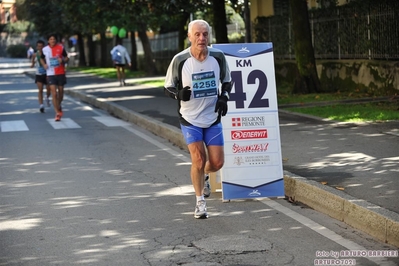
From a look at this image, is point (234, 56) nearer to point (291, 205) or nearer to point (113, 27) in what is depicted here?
point (291, 205)

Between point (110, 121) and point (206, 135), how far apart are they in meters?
11.3

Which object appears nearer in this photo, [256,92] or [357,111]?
[256,92]

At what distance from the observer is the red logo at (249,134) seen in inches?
368

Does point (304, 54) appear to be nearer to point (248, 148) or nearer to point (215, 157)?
point (248, 148)

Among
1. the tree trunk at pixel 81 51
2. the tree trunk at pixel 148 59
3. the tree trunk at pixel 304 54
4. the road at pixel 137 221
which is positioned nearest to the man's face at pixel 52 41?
the road at pixel 137 221

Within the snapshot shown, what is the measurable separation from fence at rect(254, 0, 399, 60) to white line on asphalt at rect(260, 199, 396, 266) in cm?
1276

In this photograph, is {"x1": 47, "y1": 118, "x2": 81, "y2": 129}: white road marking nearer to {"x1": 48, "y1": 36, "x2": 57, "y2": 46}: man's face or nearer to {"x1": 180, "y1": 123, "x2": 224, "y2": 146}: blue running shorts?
{"x1": 48, "y1": 36, "x2": 57, "y2": 46}: man's face

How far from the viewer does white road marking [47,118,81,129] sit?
59.9 feet

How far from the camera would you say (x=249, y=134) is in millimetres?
9352

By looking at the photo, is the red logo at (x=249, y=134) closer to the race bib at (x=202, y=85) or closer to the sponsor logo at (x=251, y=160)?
the sponsor logo at (x=251, y=160)

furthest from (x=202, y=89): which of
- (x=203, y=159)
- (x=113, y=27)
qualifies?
(x=113, y=27)

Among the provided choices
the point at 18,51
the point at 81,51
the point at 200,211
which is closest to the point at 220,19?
the point at 200,211

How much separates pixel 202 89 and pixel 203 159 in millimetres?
685

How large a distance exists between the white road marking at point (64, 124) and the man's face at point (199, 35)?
10177 mm
